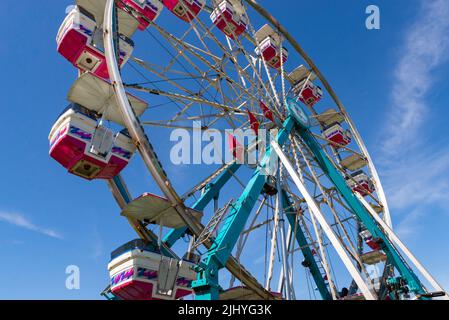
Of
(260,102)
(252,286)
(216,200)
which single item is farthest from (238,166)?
(252,286)

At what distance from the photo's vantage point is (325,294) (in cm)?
1508

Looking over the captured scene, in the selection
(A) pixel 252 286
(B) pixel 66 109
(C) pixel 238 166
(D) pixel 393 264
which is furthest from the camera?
(C) pixel 238 166

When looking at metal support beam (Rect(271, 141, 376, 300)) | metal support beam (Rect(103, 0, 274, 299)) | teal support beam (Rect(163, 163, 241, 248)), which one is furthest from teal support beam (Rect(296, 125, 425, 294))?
metal support beam (Rect(103, 0, 274, 299))

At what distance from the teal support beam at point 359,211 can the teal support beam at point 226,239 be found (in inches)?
123

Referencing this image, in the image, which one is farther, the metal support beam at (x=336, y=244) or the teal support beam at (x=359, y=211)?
the teal support beam at (x=359, y=211)

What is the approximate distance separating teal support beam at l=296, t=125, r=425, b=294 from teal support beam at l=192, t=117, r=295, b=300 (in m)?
3.11

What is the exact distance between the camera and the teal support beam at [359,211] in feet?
40.3

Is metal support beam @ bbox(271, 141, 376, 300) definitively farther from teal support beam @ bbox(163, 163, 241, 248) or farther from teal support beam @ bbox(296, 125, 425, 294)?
teal support beam @ bbox(296, 125, 425, 294)

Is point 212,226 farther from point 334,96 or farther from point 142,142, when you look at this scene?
point 334,96

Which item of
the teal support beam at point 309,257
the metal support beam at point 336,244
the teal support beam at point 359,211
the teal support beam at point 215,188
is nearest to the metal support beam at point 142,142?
the metal support beam at point 336,244

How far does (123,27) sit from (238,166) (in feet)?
19.6

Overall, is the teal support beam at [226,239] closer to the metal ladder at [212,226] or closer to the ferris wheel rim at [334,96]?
the metal ladder at [212,226]

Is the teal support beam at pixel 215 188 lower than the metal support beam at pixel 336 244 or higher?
higher
